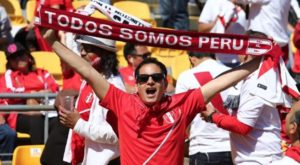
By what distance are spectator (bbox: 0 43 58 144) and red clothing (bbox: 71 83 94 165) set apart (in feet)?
10.1

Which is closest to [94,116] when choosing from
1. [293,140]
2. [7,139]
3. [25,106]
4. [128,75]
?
[293,140]

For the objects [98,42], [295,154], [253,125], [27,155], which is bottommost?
[27,155]

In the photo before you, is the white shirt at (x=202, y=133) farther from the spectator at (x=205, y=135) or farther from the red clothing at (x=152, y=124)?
the red clothing at (x=152, y=124)

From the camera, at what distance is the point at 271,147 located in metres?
6.83

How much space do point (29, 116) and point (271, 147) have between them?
12.6 ft

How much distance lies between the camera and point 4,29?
39.6ft

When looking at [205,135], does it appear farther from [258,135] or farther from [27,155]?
[27,155]

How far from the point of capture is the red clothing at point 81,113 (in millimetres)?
6805

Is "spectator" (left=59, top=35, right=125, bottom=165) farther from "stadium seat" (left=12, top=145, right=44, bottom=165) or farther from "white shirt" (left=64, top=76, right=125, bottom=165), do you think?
"stadium seat" (left=12, top=145, right=44, bottom=165)

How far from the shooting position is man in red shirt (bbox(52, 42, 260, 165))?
5.96 metres

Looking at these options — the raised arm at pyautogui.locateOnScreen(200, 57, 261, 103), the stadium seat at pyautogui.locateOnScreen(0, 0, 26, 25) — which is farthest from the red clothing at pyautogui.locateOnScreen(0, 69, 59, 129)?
the raised arm at pyautogui.locateOnScreen(200, 57, 261, 103)

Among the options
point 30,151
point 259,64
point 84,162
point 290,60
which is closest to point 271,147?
point 259,64

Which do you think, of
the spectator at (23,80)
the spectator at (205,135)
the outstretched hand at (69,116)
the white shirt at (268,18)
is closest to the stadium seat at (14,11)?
the spectator at (23,80)

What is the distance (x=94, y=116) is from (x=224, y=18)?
518cm
